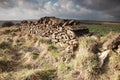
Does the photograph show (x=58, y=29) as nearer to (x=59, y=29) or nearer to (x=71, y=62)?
(x=59, y=29)

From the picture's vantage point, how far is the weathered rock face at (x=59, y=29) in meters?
12.1

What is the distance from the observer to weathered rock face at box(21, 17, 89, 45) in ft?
39.8

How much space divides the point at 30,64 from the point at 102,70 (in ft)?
13.2

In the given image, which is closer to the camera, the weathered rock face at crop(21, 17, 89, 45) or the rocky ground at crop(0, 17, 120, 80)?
the rocky ground at crop(0, 17, 120, 80)

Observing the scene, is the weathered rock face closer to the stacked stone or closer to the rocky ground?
the stacked stone

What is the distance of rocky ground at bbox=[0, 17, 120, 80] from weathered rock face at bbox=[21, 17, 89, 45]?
0.24 m

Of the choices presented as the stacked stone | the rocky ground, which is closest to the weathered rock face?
the stacked stone

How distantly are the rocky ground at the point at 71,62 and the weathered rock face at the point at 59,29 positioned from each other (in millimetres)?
241

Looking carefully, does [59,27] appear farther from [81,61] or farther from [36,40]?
[81,61]

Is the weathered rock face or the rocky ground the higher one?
the weathered rock face

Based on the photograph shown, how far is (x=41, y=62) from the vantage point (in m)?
11.4

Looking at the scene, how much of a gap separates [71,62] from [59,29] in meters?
3.51

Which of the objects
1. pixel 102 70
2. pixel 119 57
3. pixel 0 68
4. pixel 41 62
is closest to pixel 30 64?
pixel 41 62

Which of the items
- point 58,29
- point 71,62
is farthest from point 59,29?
point 71,62
